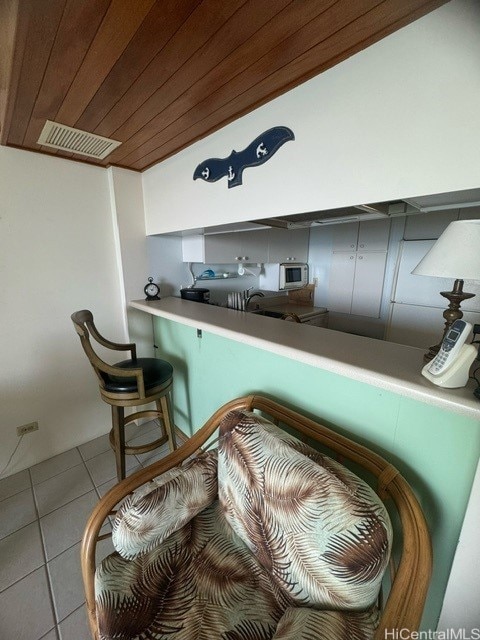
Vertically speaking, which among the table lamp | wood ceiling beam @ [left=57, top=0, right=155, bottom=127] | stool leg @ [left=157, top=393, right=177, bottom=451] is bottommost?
stool leg @ [left=157, top=393, right=177, bottom=451]

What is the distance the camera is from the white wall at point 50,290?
1673mm

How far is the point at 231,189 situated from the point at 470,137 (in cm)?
98

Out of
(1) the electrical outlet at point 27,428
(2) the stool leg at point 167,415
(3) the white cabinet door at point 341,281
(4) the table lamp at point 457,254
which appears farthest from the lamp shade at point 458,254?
(3) the white cabinet door at point 341,281

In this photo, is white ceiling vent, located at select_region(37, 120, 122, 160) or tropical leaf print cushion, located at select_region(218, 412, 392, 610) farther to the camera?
white ceiling vent, located at select_region(37, 120, 122, 160)

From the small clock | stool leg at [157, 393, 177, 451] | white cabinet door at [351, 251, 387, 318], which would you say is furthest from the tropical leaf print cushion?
white cabinet door at [351, 251, 387, 318]

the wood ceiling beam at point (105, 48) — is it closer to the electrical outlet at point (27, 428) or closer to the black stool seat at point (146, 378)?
the black stool seat at point (146, 378)

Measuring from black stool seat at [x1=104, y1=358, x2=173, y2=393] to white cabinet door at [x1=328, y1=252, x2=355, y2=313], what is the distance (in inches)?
100

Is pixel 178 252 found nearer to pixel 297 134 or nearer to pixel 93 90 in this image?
pixel 93 90

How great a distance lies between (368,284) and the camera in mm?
3104

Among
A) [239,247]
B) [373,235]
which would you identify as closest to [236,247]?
[239,247]

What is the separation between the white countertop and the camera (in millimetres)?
692

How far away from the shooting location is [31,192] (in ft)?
5.52

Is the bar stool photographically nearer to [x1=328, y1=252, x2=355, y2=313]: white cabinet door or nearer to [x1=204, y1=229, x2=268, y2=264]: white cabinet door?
[x1=204, y1=229, x2=268, y2=264]: white cabinet door

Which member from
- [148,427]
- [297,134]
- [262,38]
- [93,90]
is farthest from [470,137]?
[148,427]
